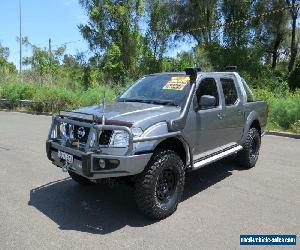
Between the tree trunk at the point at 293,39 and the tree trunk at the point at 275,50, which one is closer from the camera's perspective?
the tree trunk at the point at 293,39

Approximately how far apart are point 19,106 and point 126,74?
14465 millimetres

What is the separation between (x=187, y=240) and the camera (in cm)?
455

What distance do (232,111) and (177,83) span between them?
1275 millimetres

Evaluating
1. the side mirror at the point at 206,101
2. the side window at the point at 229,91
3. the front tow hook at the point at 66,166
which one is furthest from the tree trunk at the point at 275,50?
the front tow hook at the point at 66,166

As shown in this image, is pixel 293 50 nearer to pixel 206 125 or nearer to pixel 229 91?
pixel 229 91

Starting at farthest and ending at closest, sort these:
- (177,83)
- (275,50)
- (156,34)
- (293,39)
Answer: (275,50) → (293,39) → (156,34) → (177,83)

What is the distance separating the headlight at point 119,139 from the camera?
4.80m

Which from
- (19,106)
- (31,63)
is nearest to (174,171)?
(19,106)

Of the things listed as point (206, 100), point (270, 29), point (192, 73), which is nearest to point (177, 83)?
point (192, 73)

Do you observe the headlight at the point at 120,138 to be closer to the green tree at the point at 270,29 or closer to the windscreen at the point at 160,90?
the windscreen at the point at 160,90

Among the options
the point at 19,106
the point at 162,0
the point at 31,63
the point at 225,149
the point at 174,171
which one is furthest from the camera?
the point at 31,63

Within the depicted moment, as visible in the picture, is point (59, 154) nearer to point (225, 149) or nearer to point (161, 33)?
point (225, 149)

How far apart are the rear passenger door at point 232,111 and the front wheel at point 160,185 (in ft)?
5.47

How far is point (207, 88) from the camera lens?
6.38 meters
